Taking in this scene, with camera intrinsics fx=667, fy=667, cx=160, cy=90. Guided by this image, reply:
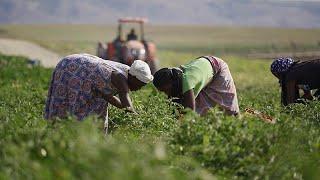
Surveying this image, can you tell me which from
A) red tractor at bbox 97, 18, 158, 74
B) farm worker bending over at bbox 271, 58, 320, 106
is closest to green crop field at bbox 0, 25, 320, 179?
farm worker bending over at bbox 271, 58, 320, 106

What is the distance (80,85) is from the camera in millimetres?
6125

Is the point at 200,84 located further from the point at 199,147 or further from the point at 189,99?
the point at 199,147

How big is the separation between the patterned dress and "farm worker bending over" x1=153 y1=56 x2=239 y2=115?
1.31 feet

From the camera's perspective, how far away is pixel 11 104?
325 inches

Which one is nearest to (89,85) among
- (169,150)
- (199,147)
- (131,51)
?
(169,150)

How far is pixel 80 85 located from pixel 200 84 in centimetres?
112

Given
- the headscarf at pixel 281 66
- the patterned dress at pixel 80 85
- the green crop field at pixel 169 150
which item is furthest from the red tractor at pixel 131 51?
the green crop field at pixel 169 150

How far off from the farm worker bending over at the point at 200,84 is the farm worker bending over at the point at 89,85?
0.70 ft

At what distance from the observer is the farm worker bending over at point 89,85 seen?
5.98m

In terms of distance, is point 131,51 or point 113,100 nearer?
point 113,100

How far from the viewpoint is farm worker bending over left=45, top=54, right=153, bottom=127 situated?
5977mm

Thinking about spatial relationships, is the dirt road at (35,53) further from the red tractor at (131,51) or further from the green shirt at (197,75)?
the green shirt at (197,75)

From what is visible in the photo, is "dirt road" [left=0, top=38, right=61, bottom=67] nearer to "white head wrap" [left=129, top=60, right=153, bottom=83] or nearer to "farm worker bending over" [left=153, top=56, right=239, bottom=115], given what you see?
"farm worker bending over" [left=153, top=56, right=239, bottom=115]

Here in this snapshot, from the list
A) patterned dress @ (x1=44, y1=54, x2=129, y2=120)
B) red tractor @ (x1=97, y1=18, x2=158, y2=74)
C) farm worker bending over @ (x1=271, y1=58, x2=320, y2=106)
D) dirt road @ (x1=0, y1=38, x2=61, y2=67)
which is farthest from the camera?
dirt road @ (x1=0, y1=38, x2=61, y2=67)
